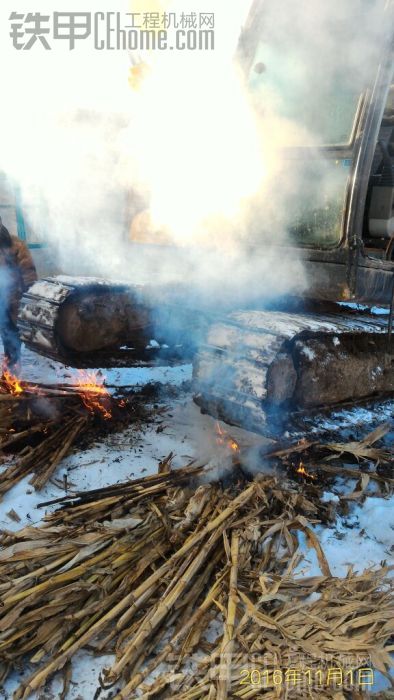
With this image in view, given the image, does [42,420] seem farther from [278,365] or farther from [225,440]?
[278,365]

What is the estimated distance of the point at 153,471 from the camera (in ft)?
12.9

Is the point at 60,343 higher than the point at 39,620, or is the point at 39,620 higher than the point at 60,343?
the point at 60,343

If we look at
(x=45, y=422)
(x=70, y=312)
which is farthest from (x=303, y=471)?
(x=70, y=312)

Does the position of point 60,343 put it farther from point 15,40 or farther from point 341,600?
point 15,40

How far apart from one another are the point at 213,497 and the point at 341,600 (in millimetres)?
1018

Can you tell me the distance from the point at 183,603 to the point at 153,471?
4.66 feet

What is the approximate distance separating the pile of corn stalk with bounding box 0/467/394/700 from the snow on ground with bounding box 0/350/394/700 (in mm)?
76

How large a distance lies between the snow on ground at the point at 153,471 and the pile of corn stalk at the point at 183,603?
76 mm

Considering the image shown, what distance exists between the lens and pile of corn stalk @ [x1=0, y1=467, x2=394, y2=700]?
2201mm

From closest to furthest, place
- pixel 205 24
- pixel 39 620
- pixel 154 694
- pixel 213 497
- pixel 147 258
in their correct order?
pixel 154 694 < pixel 39 620 < pixel 213 497 < pixel 147 258 < pixel 205 24

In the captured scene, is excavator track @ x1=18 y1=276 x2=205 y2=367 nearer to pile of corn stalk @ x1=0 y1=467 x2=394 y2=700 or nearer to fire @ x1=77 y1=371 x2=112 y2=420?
fire @ x1=77 y1=371 x2=112 y2=420

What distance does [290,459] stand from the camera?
383cm

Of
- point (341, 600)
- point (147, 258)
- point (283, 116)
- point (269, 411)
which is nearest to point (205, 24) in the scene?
point (283, 116)

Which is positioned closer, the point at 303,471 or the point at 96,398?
the point at 303,471
